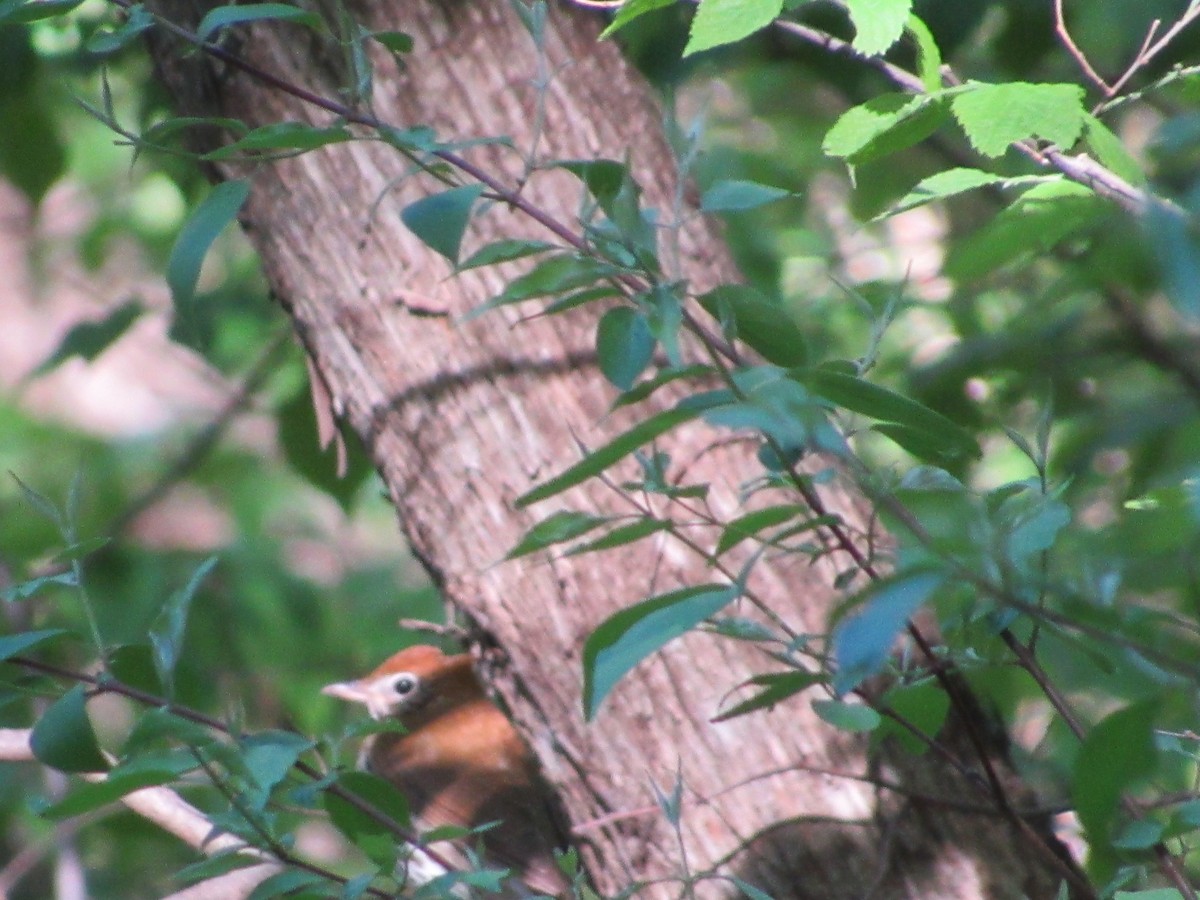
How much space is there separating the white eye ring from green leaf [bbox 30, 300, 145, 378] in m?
0.86

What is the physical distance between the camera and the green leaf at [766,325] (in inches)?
38.2

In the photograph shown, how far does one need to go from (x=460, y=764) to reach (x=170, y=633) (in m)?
1.34

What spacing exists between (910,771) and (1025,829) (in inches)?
8.9

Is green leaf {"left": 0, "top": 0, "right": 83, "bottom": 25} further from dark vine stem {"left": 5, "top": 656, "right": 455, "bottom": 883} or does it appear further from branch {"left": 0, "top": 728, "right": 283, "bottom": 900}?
branch {"left": 0, "top": 728, "right": 283, "bottom": 900}

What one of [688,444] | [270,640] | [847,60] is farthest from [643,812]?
[270,640]

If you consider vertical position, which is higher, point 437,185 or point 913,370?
point 437,185

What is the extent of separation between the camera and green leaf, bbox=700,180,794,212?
950 millimetres

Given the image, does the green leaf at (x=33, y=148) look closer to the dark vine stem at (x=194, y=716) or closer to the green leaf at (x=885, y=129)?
the dark vine stem at (x=194, y=716)

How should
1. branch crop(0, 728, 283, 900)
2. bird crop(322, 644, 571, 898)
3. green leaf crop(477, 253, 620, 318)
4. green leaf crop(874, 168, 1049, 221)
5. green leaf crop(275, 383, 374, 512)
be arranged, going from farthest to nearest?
green leaf crop(275, 383, 374, 512), bird crop(322, 644, 571, 898), branch crop(0, 728, 283, 900), green leaf crop(874, 168, 1049, 221), green leaf crop(477, 253, 620, 318)

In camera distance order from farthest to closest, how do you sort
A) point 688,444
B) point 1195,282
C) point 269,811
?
1. point 688,444
2. point 269,811
3. point 1195,282

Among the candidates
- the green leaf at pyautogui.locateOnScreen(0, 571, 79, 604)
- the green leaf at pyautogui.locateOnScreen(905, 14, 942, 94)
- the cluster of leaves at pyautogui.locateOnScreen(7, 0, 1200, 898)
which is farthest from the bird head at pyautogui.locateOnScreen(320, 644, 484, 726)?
the green leaf at pyautogui.locateOnScreen(905, 14, 942, 94)

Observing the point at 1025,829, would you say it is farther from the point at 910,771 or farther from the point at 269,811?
the point at 269,811

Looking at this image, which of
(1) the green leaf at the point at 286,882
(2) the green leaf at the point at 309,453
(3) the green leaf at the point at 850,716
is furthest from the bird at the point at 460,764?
(3) the green leaf at the point at 850,716

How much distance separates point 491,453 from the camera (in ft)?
5.11
